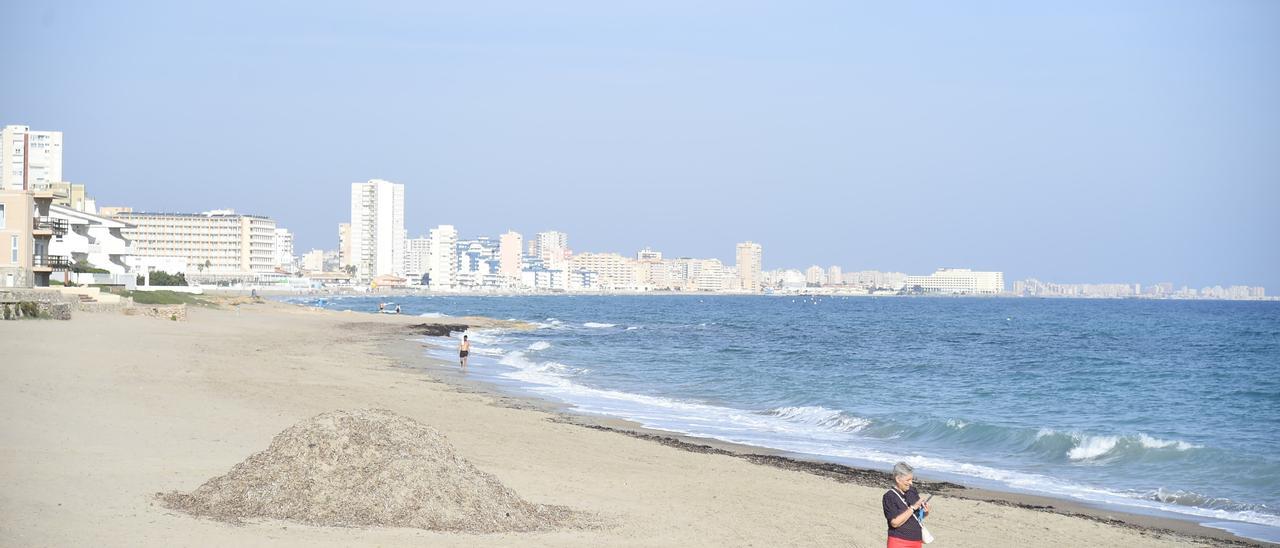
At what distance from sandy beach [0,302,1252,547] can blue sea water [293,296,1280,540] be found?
→ 6.52ft

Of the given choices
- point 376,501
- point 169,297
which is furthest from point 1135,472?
point 169,297

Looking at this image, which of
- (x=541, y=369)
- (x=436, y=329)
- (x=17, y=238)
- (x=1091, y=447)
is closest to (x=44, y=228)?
(x=17, y=238)

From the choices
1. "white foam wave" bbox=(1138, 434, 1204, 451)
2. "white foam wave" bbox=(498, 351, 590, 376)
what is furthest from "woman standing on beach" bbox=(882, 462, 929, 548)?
"white foam wave" bbox=(498, 351, 590, 376)

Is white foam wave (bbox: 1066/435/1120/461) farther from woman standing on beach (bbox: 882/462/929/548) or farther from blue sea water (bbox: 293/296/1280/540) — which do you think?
woman standing on beach (bbox: 882/462/929/548)

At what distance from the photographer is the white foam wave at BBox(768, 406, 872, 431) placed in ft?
79.4

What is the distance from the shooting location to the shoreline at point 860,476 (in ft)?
44.7

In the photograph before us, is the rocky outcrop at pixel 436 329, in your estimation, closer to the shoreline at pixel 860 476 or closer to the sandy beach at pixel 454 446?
the sandy beach at pixel 454 446

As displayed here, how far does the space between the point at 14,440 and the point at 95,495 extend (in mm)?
3306

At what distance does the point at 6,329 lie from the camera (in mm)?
28781

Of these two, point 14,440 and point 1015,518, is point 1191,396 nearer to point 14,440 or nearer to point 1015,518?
point 1015,518

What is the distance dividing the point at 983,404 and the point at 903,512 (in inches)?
877

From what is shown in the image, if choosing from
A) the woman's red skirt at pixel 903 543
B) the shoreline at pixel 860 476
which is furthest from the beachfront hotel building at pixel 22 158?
the woman's red skirt at pixel 903 543

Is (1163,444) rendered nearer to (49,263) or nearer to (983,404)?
(983,404)

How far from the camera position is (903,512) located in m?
8.52
